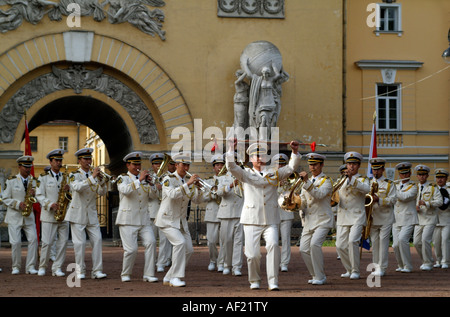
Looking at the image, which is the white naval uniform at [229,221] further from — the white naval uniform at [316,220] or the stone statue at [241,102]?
the stone statue at [241,102]

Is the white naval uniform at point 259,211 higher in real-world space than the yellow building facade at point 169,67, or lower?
lower

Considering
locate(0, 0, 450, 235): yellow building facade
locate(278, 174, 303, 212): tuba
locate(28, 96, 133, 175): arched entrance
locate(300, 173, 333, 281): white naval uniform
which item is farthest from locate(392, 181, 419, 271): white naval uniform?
locate(28, 96, 133, 175): arched entrance

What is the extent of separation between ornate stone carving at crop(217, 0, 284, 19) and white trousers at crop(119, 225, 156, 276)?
50.6 ft

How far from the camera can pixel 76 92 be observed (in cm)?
2938

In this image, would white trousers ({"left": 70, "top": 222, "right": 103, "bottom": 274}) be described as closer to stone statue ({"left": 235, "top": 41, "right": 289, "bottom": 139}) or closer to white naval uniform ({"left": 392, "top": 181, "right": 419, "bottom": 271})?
white naval uniform ({"left": 392, "top": 181, "right": 419, "bottom": 271})

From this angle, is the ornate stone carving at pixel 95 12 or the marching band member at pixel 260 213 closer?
the marching band member at pixel 260 213

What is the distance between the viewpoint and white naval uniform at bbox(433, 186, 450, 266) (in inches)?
770

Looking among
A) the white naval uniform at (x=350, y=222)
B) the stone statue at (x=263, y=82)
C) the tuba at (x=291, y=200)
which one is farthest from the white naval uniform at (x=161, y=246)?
the stone statue at (x=263, y=82)

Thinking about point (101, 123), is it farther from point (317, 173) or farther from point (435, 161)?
point (317, 173)

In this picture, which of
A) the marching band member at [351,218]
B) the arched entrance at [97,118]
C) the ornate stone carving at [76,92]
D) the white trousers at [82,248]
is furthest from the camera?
the arched entrance at [97,118]

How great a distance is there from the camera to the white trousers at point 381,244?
16.9 m

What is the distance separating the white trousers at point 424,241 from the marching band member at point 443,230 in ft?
1.50

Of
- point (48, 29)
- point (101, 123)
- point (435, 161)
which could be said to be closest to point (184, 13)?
point (48, 29)
